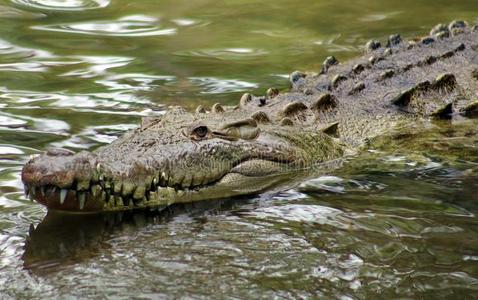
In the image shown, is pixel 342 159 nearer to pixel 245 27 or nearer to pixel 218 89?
pixel 218 89

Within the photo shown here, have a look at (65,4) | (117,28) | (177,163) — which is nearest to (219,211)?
(177,163)

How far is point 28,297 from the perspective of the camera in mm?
3613

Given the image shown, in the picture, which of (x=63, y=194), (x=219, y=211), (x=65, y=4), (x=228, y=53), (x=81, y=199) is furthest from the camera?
(x=65, y=4)

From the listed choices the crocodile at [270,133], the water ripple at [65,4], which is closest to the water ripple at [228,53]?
the crocodile at [270,133]

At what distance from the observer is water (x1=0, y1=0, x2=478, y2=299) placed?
3775mm

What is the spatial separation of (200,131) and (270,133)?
2.09 feet

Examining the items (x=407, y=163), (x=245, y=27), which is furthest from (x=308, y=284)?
(x=245, y=27)

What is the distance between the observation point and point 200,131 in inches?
203

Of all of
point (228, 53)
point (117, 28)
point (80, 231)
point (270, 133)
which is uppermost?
point (117, 28)

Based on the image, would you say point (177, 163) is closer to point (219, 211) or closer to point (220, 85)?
point (219, 211)

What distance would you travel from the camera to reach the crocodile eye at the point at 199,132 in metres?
5.14

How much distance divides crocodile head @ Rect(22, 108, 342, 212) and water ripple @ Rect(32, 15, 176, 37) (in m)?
5.02

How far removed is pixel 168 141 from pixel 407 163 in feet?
5.70

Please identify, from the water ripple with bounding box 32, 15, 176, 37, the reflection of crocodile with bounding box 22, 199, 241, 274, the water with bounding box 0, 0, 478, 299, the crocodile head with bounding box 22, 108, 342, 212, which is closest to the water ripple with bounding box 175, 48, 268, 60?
the water with bounding box 0, 0, 478, 299
